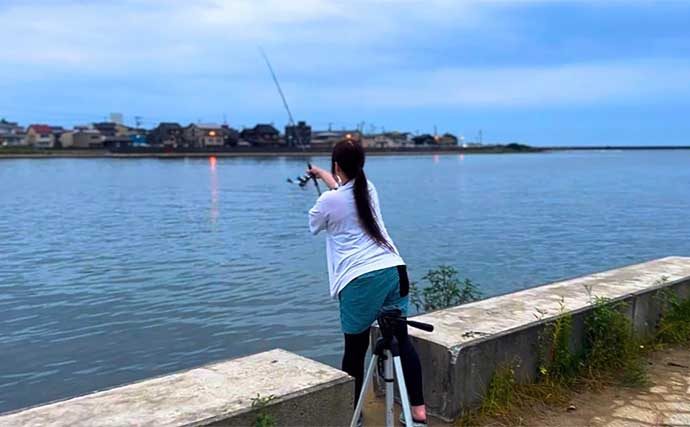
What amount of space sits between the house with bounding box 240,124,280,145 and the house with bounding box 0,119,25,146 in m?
55.2

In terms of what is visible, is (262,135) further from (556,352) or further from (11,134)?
(556,352)

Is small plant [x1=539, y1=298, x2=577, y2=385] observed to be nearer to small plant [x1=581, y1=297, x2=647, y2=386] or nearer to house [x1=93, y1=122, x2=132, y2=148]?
small plant [x1=581, y1=297, x2=647, y2=386]

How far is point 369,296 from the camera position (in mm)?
3369

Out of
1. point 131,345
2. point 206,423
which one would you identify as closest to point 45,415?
point 206,423

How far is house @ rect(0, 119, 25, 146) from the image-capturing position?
481ft

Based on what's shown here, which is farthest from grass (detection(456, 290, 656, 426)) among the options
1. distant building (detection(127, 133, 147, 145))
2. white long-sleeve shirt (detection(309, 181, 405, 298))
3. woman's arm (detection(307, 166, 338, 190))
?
distant building (detection(127, 133, 147, 145))

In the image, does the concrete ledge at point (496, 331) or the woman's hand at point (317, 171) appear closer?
the concrete ledge at point (496, 331)

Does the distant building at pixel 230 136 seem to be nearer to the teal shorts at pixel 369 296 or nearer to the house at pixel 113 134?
the house at pixel 113 134

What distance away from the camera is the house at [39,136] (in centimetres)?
14600

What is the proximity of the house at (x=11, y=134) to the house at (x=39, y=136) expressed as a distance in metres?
2.36

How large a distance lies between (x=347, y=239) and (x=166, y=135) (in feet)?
469

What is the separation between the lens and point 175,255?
16.0m

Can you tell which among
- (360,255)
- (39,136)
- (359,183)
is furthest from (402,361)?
(39,136)

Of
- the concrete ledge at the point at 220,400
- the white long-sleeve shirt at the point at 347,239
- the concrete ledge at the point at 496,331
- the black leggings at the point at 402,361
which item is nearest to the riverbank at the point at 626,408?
the concrete ledge at the point at 496,331
